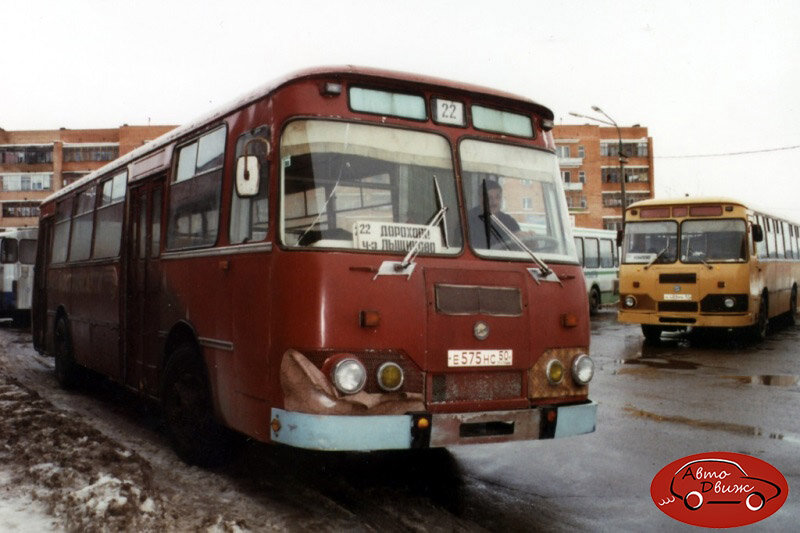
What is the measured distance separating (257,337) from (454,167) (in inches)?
68.5

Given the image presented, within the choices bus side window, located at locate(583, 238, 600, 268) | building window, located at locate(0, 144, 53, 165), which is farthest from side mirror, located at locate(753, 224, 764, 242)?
building window, located at locate(0, 144, 53, 165)

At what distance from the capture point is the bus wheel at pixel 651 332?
17.7 meters

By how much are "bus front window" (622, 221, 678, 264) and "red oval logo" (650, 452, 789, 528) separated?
1028cm

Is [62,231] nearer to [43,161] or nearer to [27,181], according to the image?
[43,161]

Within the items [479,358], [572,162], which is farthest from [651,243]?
[572,162]

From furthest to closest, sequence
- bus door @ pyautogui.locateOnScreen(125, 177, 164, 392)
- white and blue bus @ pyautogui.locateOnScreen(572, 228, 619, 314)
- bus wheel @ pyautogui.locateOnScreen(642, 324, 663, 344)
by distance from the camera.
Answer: white and blue bus @ pyautogui.locateOnScreen(572, 228, 619, 314) → bus wheel @ pyautogui.locateOnScreen(642, 324, 663, 344) → bus door @ pyautogui.locateOnScreen(125, 177, 164, 392)

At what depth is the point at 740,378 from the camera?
11859 millimetres

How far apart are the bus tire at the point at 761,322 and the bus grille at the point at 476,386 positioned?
13404 mm

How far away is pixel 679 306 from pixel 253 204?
12.5m

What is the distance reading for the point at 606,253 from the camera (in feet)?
101

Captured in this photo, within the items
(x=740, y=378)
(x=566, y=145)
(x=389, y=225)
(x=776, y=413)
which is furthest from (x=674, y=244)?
(x=566, y=145)

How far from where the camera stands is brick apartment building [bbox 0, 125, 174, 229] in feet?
258

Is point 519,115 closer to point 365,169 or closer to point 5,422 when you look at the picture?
point 365,169

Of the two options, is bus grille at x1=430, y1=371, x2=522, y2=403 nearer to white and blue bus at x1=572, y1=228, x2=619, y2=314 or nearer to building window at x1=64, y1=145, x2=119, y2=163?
white and blue bus at x1=572, y1=228, x2=619, y2=314
